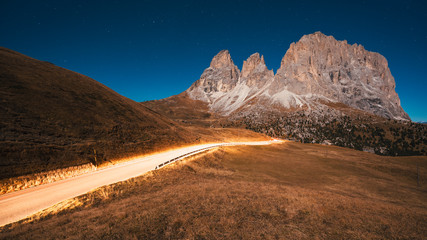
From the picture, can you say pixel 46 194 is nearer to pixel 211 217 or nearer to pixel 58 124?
pixel 211 217

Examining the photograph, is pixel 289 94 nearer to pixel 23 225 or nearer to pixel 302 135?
pixel 302 135

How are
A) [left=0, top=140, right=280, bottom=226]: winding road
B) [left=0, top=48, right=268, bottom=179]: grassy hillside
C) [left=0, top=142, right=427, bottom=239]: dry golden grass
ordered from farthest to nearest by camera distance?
[left=0, top=48, right=268, bottom=179]: grassy hillside, [left=0, top=140, right=280, bottom=226]: winding road, [left=0, top=142, right=427, bottom=239]: dry golden grass

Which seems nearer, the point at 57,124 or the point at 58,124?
the point at 57,124

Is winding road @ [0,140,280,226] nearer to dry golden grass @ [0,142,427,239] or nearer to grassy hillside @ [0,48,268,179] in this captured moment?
dry golden grass @ [0,142,427,239]

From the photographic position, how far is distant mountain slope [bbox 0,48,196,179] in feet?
55.5

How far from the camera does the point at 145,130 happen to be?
36.8 m

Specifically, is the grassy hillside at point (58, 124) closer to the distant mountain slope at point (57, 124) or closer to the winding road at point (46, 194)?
the distant mountain slope at point (57, 124)

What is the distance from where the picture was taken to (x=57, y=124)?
23.0 m

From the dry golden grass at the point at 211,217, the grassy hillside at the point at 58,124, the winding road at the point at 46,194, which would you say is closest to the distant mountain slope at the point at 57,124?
the grassy hillside at the point at 58,124

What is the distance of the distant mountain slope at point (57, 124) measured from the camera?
1691 cm

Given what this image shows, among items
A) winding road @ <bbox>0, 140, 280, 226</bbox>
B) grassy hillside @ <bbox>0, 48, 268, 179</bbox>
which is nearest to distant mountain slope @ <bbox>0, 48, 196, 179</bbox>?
grassy hillside @ <bbox>0, 48, 268, 179</bbox>

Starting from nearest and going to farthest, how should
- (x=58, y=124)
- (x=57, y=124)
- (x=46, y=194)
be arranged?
(x=46, y=194)
(x=57, y=124)
(x=58, y=124)

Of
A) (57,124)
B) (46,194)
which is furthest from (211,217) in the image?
(57,124)

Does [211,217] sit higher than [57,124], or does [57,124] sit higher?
[57,124]
